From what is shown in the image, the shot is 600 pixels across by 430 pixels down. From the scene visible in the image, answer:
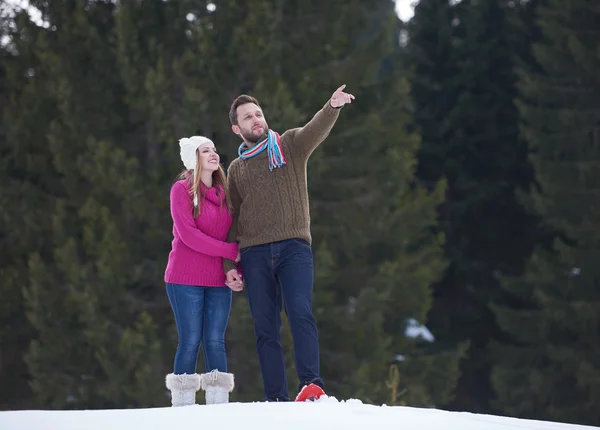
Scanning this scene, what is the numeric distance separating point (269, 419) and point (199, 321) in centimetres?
159

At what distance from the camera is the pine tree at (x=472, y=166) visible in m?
26.5

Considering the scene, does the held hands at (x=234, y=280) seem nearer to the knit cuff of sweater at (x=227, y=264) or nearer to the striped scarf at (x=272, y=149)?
the knit cuff of sweater at (x=227, y=264)

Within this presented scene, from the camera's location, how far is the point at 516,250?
26953mm

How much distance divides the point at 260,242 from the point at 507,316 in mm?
18334

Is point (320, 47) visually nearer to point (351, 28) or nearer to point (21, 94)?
point (351, 28)

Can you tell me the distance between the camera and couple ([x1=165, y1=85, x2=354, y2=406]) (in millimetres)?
6547

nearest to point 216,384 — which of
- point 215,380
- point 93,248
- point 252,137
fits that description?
point 215,380

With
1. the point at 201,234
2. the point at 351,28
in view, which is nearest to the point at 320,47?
the point at 351,28

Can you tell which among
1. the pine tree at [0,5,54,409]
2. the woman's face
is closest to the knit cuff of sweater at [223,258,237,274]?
the woman's face

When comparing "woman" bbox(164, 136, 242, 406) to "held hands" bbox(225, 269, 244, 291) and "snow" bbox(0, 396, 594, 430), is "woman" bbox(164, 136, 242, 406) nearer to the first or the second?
"held hands" bbox(225, 269, 244, 291)

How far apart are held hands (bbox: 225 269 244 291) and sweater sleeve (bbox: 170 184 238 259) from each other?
95 mm

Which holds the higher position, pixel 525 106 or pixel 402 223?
pixel 525 106

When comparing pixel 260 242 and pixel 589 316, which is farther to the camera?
pixel 589 316

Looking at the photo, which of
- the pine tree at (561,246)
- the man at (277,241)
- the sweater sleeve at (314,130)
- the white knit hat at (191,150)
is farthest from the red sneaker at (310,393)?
the pine tree at (561,246)
